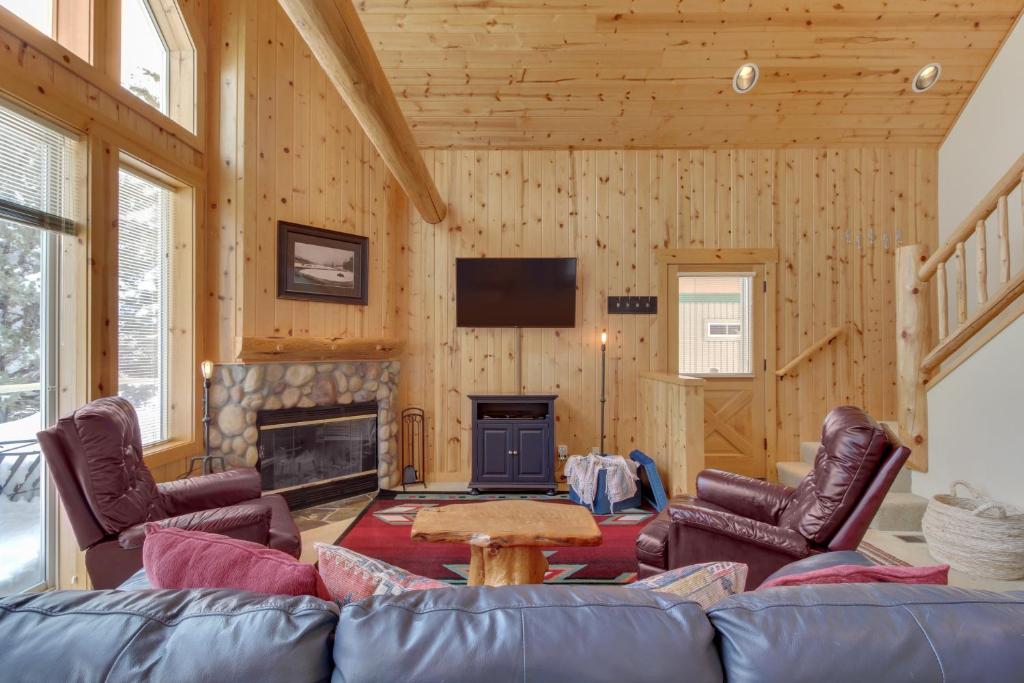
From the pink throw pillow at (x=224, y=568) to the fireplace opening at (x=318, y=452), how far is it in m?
2.95

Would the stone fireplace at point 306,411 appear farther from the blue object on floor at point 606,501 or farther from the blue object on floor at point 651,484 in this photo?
the blue object on floor at point 651,484

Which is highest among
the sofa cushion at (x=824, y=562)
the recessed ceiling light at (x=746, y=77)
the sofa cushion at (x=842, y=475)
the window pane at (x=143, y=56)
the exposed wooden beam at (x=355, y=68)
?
the recessed ceiling light at (x=746, y=77)

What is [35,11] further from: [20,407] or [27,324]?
[20,407]

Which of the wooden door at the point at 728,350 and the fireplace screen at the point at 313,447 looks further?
the wooden door at the point at 728,350

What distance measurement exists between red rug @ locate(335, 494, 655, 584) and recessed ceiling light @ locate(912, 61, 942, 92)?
14.1 feet

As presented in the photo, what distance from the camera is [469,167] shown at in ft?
16.2

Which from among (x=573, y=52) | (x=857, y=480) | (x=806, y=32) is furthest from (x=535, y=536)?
(x=806, y=32)

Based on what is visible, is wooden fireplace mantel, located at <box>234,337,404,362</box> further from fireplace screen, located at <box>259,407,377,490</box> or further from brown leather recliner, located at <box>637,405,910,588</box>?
brown leather recliner, located at <box>637,405,910,588</box>

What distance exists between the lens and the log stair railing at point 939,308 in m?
3.12

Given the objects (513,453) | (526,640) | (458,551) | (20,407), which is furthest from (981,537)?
(20,407)

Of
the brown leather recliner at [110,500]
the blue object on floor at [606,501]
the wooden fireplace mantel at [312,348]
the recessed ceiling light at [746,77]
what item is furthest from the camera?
the recessed ceiling light at [746,77]

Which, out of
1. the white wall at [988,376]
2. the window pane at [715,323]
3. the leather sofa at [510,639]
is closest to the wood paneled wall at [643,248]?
the window pane at [715,323]

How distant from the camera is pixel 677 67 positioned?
422 cm

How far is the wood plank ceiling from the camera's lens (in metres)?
3.89
